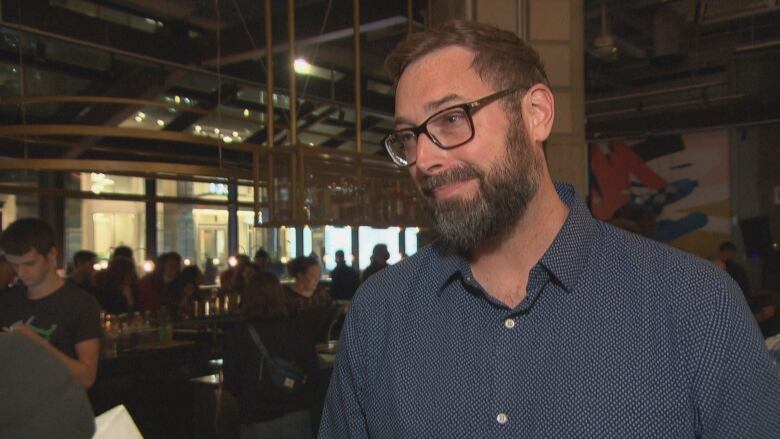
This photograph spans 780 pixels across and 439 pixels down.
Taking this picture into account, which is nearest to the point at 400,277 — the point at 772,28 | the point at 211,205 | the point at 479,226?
the point at 479,226

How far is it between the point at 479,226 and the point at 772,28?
8601 millimetres

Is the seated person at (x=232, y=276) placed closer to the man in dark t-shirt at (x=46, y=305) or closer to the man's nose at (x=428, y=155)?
the man in dark t-shirt at (x=46, y=305)

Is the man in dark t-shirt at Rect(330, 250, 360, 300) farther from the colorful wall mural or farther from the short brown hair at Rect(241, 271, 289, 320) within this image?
the colorful wall mural

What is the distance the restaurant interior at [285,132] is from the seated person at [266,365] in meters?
0.44

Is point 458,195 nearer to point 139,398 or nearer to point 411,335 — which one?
point 411,335

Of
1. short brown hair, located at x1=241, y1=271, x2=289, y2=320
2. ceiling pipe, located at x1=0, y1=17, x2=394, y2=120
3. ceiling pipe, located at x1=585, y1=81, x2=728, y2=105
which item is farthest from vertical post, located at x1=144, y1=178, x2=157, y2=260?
short brown hair, located at x1=241, y1=271, x2=289, y2=320

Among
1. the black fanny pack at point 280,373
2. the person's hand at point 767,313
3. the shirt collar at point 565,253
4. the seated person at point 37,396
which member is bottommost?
the person's hand at point 767,313

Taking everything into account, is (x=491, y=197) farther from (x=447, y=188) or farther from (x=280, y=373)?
(x=280, y=373)

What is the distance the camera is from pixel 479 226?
1.31 meters

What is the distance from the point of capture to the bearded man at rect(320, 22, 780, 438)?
1.15 m

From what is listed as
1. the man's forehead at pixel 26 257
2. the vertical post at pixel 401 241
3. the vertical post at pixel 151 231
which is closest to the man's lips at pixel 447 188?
the man's forehead at pixel 26 257

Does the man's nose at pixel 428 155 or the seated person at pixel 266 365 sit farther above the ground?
the man's nose at pixel 428 155

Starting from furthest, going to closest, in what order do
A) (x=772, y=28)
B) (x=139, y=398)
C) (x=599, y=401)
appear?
(x=772, y=28) → (x=139, y=398) → (x=599, y=401)

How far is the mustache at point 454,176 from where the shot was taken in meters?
1.30
